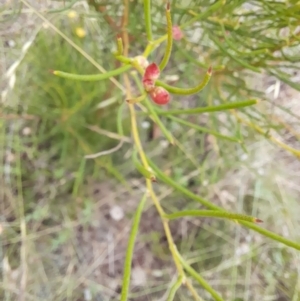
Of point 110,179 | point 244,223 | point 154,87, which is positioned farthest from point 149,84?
point 110,179

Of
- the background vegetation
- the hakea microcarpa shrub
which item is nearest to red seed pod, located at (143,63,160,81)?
the hakea microcarpa shrub

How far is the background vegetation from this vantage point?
0.74m

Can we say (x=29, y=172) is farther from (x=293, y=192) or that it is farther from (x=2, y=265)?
(x=293, y=192)

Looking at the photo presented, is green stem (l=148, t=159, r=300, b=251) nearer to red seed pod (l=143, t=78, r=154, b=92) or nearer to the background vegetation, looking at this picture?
red seed pod (l=143, t=78, r=154, b=92)

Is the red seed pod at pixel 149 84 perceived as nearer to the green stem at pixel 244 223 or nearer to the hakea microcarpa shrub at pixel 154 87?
the hakea microcarpa shrub at pixel 154 87

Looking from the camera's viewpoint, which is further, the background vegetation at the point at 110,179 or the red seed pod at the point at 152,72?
the background vegetation at the point at 110,179

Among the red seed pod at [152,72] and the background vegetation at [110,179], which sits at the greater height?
the red seed pod at [152,72]

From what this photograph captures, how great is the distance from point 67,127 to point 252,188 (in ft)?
1.40

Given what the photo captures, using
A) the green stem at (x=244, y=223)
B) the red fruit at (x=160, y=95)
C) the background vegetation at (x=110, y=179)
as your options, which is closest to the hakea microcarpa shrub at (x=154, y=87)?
the red fruit at (x=160, y=95)

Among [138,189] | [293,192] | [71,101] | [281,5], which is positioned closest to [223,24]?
[281,5]

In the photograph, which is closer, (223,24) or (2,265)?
(223,24)

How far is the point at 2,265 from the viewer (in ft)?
2.61

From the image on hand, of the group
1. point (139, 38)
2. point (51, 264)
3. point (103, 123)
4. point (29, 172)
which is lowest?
point (51, 264)

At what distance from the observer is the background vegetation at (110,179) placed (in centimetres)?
74
